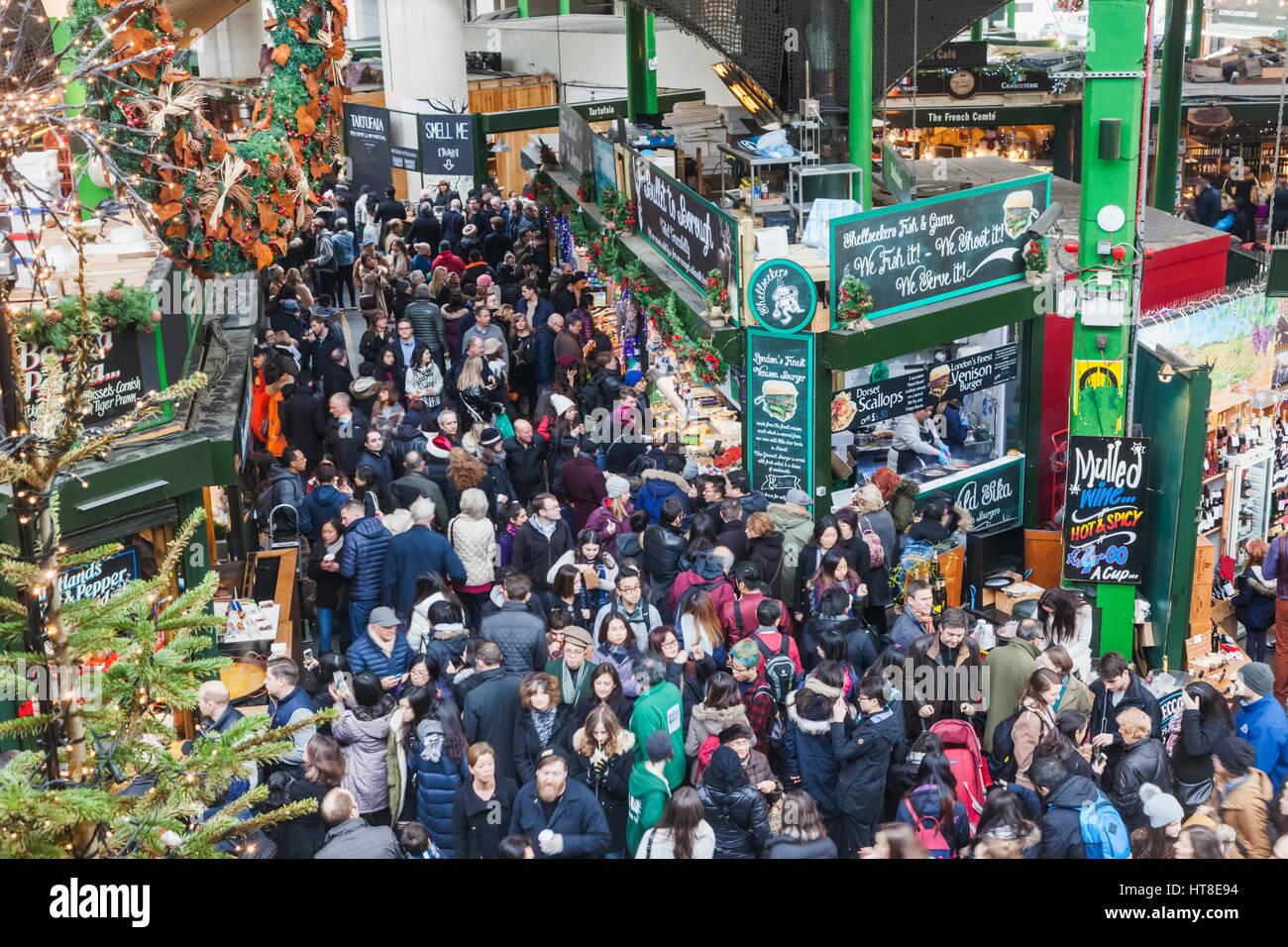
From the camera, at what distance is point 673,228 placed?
12617mm

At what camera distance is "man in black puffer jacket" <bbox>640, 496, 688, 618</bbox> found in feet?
28.8

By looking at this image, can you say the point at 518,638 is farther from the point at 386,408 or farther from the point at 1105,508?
the point at 386,408

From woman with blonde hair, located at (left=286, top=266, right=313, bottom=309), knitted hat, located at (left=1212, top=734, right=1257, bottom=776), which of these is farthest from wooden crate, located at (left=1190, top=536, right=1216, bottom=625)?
woman with blonde hair, located at (left=286, top=266, right=313, bottom=309)

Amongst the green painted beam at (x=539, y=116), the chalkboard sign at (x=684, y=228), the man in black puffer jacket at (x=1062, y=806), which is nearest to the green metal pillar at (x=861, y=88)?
the chalkboard sign at (x=684, y=228)

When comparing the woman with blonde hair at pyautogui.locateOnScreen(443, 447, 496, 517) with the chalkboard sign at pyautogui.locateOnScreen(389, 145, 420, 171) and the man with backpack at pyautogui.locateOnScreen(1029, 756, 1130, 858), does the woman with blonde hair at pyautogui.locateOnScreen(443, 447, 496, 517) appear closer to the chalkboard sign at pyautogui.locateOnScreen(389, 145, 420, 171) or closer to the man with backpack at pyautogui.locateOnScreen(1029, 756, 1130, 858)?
the man with backpack at pyautogui.locateOnScreen(1029, 756, 1130, 858)

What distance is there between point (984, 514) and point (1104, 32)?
14.1 feet

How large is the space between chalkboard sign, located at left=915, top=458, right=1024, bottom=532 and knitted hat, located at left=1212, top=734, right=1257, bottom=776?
482 centimetres

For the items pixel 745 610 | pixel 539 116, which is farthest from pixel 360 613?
pixel 539 116

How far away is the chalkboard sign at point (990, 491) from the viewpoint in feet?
37.6

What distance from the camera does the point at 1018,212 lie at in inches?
448

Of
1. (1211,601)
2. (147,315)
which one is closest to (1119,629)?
(1211,601)

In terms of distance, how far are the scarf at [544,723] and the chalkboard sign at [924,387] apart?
4.83m
